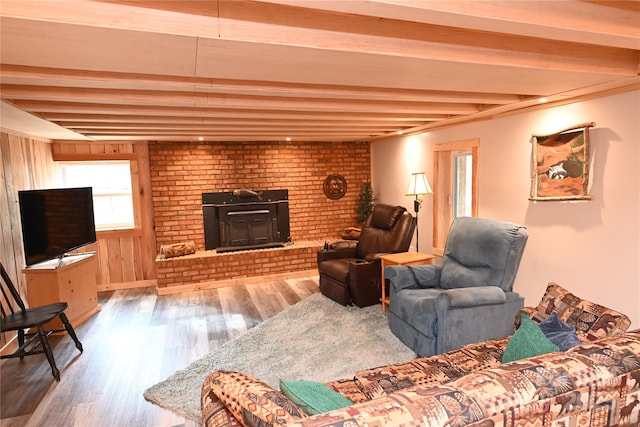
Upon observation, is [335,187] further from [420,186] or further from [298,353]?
[298,353]

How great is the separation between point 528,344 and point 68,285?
13.7 feet

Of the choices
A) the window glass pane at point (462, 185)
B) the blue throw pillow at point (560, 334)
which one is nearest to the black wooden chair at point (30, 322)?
the blue throw pillow at point (560, 334)

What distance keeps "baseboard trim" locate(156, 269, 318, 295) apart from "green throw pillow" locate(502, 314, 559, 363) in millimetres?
4148

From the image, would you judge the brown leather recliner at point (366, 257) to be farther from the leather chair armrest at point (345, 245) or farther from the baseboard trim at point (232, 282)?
the baseboard trim at point (232, 282)

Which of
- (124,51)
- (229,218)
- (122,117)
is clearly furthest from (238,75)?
(229,218)

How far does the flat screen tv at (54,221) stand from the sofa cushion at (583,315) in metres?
4.20

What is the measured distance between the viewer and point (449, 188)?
15.5ft

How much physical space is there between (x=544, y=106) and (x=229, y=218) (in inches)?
166

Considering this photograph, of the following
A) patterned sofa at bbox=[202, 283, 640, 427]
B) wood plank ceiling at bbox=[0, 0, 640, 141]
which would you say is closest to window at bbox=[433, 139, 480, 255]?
wood plank ceiling at bbox=[0, 0, 640, 141]

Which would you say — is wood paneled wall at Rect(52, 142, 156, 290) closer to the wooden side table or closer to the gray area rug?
the gray area rug

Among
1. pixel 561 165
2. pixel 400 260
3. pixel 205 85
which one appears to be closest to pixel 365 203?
pixel 400 260

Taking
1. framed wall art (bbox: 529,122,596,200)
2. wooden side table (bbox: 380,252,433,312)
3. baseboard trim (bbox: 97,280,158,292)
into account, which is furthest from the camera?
baseboard trim (bbox: 97,280,158,292)

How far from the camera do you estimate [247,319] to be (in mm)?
3982

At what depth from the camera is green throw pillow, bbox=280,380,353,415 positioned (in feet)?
3.85
